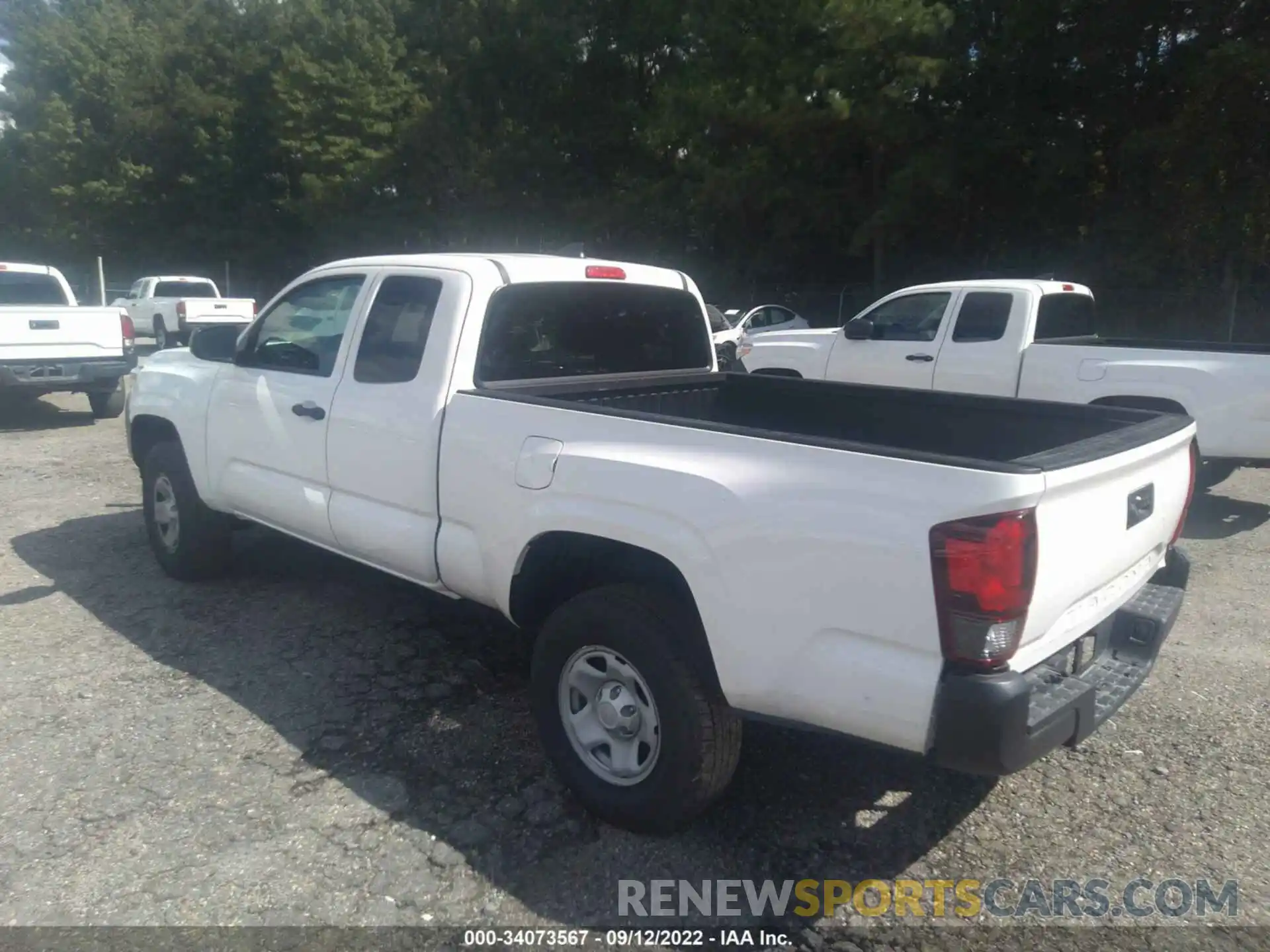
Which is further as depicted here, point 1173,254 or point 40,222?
point 40,222

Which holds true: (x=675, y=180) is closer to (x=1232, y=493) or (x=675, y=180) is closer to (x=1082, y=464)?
(x=1232, y=493)

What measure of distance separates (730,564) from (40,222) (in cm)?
5071

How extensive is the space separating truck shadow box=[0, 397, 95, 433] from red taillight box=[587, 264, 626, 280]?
9.58m

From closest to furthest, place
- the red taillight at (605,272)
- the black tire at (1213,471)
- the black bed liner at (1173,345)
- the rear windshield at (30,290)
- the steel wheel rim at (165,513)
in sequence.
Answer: the red taillight at (605,272) → the steel wheel rim at (165,513) → the black bed liner at (1173,345) → the black tire at (1213,471) → the rear windshield at (30,290)

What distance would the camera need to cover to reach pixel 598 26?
92.4 feet

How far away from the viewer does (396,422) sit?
421cm

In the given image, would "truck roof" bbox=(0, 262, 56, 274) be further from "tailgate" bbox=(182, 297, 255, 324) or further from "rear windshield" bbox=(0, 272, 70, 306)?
"tailgate" bbox=(182, 297, 255, 324)

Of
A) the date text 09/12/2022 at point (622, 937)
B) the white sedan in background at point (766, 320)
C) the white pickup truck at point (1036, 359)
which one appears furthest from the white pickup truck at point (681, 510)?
the white sedan in background at point (766, 320)

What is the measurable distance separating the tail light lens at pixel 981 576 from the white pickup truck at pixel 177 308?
2302cm

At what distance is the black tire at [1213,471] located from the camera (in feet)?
25.1

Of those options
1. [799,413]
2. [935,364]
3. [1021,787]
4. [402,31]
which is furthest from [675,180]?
[1021,787]

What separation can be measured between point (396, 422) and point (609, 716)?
155 centimetres

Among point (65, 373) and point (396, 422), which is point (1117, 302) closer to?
point (65, 373)

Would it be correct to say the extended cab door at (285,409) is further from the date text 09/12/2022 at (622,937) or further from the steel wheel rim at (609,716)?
the date text 09/12/2022 at (622,937)
